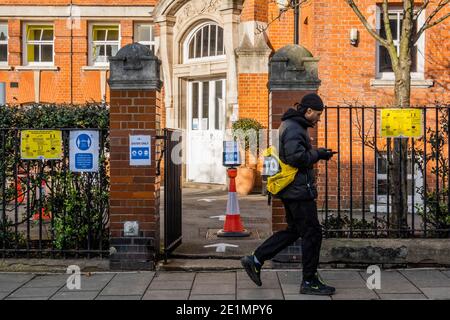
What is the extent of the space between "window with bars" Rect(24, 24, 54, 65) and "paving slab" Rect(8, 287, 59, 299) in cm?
1550

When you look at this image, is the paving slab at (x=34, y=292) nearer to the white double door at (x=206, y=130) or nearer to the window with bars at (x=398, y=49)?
the window with bars at (x=398, y=49)

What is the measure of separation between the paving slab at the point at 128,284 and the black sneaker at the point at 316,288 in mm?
1640

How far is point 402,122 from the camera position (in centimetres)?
809

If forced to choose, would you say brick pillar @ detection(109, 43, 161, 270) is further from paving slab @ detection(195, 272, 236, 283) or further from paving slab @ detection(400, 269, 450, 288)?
paving slab @ detection(400, 269, 450, 288)

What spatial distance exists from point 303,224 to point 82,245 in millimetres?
3034

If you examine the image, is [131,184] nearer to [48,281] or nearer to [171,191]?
[171,191]

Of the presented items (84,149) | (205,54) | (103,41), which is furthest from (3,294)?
(103,41)

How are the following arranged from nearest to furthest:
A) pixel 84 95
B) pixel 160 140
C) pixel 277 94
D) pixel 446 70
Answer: pixel 277 94 → pixel 160 140 → pixel 446 70 → pixel 84 95

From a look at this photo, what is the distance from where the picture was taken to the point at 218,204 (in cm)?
1415

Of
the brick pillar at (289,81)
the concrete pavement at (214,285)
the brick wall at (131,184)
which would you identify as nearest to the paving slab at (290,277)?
the concrete pavement at (214,285)

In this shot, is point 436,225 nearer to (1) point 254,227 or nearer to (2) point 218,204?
(1) point 254,227

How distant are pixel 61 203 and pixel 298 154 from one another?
133 inches

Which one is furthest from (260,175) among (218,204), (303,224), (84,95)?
A: (303,224)

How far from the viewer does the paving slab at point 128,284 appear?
6793 millimetres
